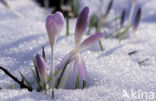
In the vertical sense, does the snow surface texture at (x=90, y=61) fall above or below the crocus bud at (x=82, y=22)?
below

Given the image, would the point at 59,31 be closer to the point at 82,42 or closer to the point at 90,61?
the point at 82,42

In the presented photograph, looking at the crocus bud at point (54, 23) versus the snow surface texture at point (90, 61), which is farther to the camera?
the snow surface texture at point (90, 61)

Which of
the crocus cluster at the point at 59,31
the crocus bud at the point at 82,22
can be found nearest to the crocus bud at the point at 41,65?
the crocus cluster at the point at 59,31

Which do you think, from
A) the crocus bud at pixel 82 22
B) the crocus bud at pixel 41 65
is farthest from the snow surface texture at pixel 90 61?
the crocus bud at pixel 82 22

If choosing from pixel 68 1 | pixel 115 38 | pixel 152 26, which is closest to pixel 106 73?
pixel 115 38

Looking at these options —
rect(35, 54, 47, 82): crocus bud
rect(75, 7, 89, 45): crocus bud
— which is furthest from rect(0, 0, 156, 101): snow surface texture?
rect(75, 7, 89, 45): crocus bud

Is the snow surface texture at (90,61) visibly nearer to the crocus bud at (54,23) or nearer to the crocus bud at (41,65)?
the crocus bud at (41,65)

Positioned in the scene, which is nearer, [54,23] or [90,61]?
[54,23]

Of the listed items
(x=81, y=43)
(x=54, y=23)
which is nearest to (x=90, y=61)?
(x=81, y=43)

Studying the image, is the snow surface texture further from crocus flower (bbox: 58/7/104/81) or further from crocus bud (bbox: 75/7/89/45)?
crocus bud (bbox: 75/7/89/45)
